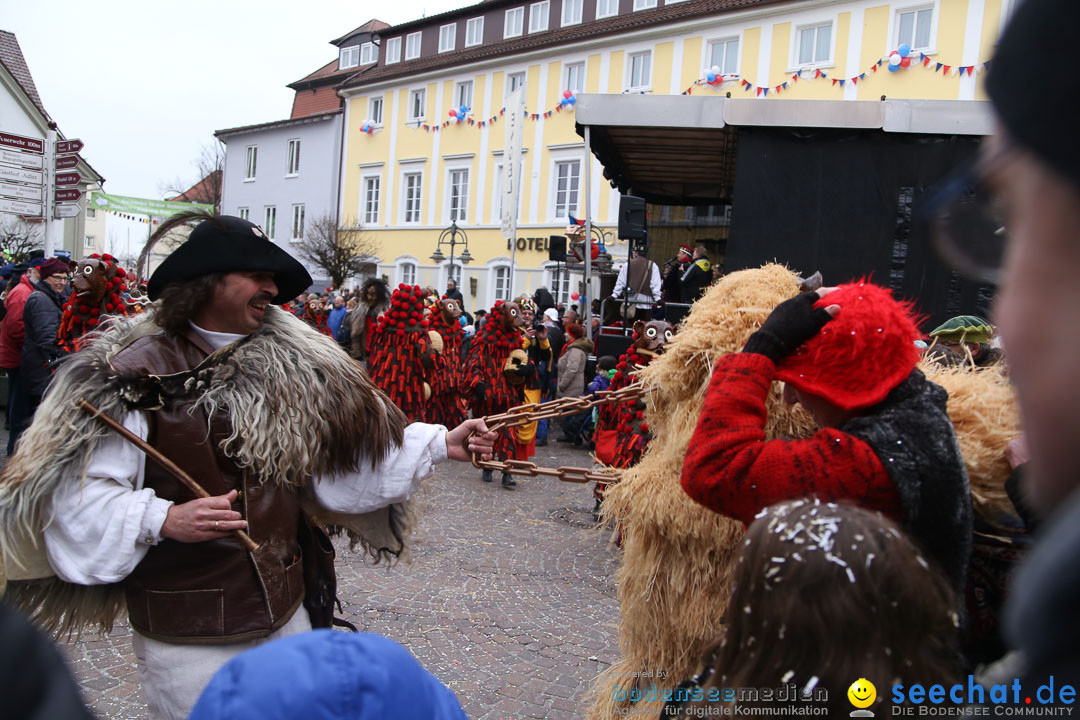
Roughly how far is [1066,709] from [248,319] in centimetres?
217

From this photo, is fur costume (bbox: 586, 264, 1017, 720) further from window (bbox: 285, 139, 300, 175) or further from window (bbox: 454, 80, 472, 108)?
window (bbox: 285, 139, 300, 175)

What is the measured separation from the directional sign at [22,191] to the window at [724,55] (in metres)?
A: 18.1

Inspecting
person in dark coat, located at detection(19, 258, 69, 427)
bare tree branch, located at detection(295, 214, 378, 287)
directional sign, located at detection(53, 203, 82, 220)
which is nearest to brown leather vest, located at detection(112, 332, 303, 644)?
person in dark coat, located at detection(19, 258, 69, 427)

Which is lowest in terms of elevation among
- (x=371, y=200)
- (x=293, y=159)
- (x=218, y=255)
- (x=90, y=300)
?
(x=90, y=300)

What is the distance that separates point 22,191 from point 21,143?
83cm

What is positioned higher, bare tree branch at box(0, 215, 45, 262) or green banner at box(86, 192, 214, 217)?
green banner at box(86, 192, 214, 217)

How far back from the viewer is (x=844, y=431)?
175 centimetres

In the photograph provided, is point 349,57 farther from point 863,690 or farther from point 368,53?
point 863,690

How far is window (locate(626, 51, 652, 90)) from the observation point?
2366cm

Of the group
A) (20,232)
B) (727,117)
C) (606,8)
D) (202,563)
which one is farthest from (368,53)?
(202,563)

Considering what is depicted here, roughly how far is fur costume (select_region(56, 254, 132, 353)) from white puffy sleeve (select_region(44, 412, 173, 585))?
221 inches

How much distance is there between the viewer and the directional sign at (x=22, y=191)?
12.4 metres

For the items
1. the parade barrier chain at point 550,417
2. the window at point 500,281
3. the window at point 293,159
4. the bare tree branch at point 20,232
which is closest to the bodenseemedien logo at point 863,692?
the parade barrier chain at point 550,417

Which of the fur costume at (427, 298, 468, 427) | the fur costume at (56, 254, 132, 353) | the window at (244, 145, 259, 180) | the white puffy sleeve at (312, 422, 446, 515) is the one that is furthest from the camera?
the window at (244, 145, 259, 180)
